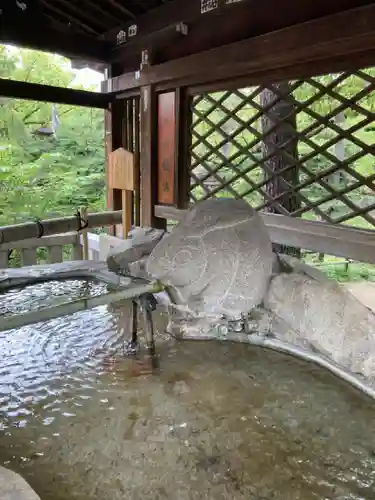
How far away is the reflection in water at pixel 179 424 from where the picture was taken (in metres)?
1.84

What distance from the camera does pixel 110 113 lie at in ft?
20.2

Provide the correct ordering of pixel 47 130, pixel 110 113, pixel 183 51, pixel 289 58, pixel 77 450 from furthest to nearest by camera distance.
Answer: pixel 47 130 → pixel 110 113 → pixel 183 51 → pixel 289 58 → pixel 77 450

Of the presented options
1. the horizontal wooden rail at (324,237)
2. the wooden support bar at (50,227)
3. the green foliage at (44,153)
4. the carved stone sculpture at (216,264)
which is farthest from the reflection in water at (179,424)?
the green foliage at (44,153)

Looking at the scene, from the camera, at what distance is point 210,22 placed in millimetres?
4535

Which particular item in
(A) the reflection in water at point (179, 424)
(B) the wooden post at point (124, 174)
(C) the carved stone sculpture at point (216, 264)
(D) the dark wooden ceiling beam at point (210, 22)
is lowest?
(A) the reflection in water at point (179, 424)

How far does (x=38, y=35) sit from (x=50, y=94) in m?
0.60

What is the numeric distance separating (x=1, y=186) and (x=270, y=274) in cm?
617

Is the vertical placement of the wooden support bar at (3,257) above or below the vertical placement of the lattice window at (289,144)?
below

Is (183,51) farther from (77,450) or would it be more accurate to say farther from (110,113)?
(77,450)

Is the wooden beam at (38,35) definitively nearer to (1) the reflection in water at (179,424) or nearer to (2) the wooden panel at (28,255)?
(2) the wooden panel at (28,255)

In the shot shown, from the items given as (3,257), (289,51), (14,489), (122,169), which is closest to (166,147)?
(122,169)

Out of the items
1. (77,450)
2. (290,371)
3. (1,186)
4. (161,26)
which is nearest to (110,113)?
(161,26)

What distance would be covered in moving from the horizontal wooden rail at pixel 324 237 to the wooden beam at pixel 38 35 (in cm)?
306

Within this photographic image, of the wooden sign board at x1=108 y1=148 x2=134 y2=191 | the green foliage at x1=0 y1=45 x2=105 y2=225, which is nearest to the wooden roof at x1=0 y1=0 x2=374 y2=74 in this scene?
the wooden sign board at x1=108 y1=148 x2=134 y2=191
